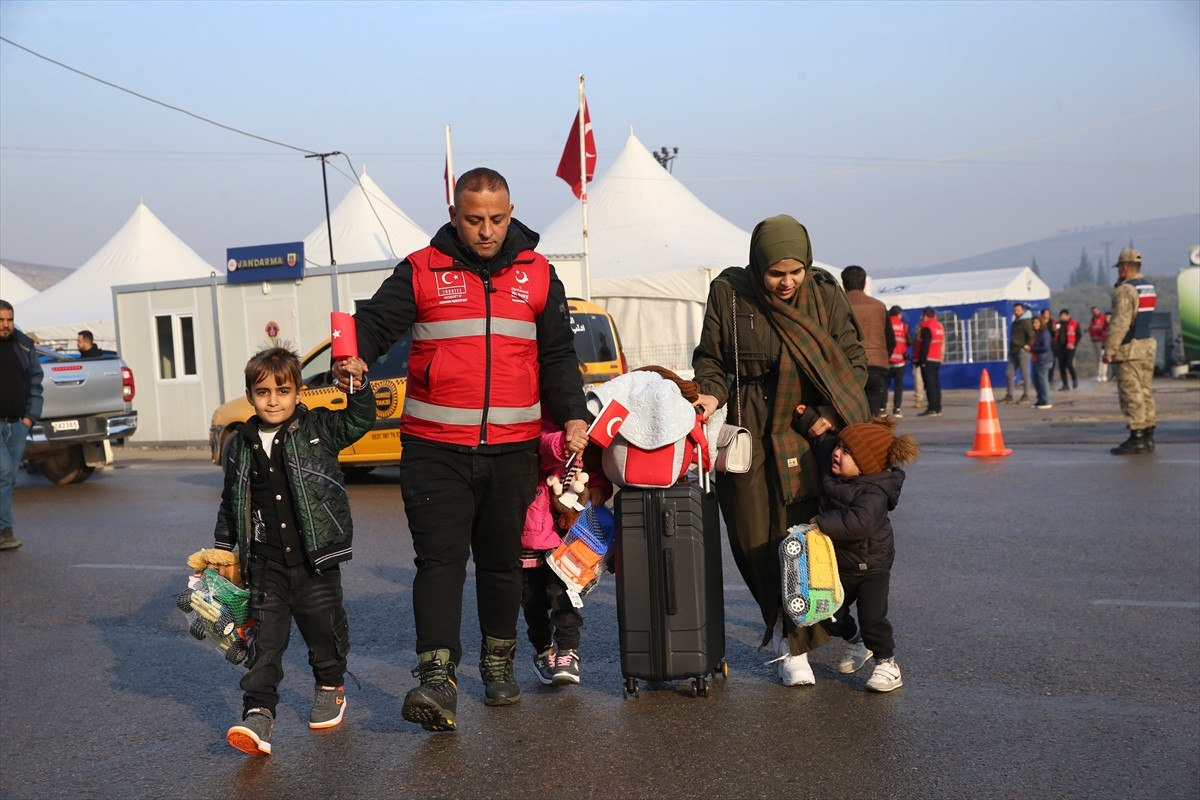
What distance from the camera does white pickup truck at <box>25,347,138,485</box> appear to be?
15359mm

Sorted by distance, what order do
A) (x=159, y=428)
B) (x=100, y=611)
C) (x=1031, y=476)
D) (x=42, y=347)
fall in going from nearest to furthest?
1. (x=100, y=611)
2. (x=1031, y=476)
3. (x=42, y=347)
4. (x=159, y=428)

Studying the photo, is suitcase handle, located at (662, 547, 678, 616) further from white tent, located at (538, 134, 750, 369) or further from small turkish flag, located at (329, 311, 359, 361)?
white tent, located at (538, 134, 750, 369)

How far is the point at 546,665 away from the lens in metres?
5.36

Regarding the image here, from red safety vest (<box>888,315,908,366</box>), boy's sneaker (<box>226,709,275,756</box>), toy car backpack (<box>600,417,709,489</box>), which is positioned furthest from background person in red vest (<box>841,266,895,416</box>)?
red safety vest (<box>888,315,908,366</box>)

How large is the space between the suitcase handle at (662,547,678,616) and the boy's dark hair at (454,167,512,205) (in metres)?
1.52

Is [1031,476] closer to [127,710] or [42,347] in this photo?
[127,710]

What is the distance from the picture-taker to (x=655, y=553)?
4.93m

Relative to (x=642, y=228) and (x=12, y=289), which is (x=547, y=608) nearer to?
(x=642, y=228)

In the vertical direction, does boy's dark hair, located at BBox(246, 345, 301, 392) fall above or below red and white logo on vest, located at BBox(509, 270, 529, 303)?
below

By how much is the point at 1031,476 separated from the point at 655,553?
7918 millimetres

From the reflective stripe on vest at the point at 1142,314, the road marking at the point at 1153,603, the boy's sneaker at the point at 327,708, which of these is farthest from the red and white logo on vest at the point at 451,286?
the reflective stripe on vest at the point at 1142,314

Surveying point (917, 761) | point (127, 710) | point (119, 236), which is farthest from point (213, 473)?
point (119, 236)

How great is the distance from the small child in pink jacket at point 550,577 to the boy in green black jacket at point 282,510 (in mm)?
801

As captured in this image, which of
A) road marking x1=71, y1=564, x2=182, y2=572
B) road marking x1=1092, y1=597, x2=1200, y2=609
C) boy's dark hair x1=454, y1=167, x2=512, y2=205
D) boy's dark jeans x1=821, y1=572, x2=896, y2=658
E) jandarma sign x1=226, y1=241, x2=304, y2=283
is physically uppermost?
jandarma sign x1=226, y1=241, x2=304, y2=283
